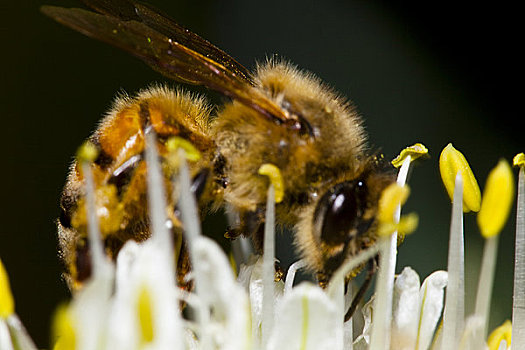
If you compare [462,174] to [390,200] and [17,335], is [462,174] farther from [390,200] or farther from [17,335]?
[17,335]

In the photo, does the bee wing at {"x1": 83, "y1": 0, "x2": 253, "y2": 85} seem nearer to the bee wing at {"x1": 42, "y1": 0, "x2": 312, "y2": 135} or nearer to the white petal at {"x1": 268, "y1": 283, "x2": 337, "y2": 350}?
the bee wing at {"x1": 42, "y1": 0, "x2": 312, "y2": 135}

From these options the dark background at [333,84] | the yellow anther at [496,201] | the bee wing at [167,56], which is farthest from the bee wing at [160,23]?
the dark background at [333,84]

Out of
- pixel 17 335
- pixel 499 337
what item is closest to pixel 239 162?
pixel 17 335

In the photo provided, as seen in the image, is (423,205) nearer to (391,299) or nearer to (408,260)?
(408,260)

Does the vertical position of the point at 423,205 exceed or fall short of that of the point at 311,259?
it exceeds it

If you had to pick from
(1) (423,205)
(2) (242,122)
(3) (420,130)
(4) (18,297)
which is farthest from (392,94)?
(2) (242,122)

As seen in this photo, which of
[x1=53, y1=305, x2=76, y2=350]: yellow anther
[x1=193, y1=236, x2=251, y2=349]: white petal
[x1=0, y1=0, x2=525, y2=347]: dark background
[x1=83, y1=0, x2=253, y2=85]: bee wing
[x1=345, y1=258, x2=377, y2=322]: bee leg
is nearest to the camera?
[x1=53, y1=305, x2=76, y2=350]: yellow anther

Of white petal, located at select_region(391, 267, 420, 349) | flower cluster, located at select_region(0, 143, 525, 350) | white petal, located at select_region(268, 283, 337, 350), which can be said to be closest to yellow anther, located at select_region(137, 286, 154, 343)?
flower cluster, located at select_region(0, 143, 525, 350)
